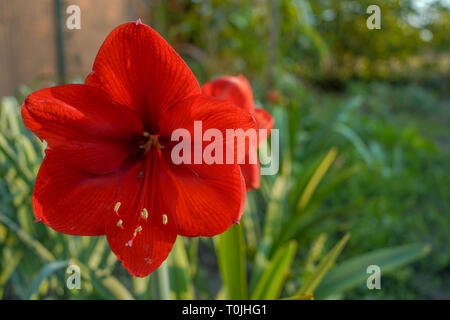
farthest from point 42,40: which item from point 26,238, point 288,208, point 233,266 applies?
point 233,266

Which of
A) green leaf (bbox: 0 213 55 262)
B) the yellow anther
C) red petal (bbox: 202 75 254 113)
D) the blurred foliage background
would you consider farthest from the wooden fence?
the yellow anther

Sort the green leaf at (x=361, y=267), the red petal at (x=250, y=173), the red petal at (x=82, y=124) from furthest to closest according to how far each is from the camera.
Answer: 1. the green leaf at (x=361, y=267)
2. the red petal at (x=250, y=173)
3. the red petal at (x=82, y=124)

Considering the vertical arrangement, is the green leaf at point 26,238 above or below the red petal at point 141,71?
below

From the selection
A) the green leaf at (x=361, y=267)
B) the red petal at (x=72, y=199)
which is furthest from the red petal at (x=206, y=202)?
the green leaf at (x=361, y=267)

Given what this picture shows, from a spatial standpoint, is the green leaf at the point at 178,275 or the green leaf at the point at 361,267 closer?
the green leaf at the point at 178,275

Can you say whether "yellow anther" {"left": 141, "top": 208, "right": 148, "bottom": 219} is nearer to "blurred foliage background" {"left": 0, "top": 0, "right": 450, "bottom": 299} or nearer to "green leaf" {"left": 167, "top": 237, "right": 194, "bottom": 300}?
"blurred foliage background" {"left": 0, "top": 0, "right": 450, "bottom": 299}

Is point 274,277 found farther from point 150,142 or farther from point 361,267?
point 150,142

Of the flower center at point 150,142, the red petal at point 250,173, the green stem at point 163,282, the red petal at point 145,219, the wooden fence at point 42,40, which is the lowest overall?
the green stem at point 163,282

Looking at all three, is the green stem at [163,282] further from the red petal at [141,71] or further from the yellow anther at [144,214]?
the red petal at [141,71]
